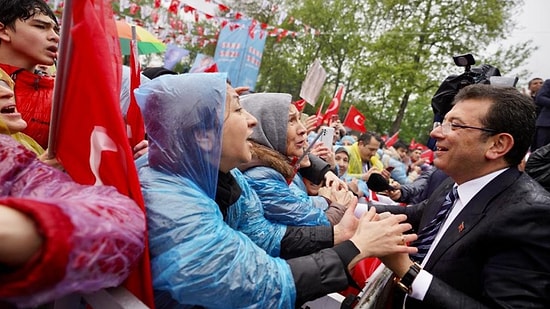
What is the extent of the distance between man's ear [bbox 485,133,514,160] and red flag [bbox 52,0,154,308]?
64.1 inches

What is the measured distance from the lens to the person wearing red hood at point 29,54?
1898mm

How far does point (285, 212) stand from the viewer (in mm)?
2049

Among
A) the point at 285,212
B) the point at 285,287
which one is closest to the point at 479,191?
the point at 285,212

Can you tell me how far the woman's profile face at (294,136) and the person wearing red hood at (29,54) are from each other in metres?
1.44

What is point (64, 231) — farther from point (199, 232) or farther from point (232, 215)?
point (232, 215)

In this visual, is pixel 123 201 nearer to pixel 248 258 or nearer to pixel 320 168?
pixel 248 258

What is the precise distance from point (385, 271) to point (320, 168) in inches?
46.9

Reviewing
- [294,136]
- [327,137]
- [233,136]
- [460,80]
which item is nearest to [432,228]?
[294,136]

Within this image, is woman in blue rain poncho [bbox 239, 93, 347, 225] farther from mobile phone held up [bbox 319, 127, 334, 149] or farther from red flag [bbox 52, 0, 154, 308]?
mobile phone held up [bbox 319, 127, 334, 149]

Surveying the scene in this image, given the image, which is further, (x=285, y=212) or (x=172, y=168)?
(x=285, y=212)

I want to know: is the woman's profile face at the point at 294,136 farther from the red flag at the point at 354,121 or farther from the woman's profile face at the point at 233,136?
the red flag at the point at 354,121

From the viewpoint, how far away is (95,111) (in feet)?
3.28

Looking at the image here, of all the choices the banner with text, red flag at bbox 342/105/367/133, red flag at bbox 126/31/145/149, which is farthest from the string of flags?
red flag at bbox 126/31/145/149

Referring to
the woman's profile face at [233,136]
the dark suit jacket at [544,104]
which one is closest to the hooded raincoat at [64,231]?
the woman's profile face at [233,136]
